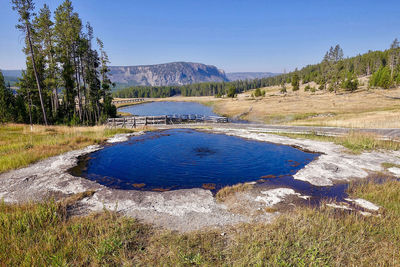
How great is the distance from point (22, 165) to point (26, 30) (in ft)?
72.8

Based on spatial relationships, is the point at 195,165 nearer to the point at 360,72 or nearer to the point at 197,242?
the point at 197,242

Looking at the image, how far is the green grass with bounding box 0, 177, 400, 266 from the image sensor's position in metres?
4.39

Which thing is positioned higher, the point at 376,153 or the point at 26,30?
the point at 26,30

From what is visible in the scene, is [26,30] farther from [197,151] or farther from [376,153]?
[376,153]

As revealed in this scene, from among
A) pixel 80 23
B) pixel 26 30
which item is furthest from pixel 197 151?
pixel 80 23

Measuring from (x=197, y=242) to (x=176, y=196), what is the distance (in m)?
3.19

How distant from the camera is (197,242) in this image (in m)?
5.22

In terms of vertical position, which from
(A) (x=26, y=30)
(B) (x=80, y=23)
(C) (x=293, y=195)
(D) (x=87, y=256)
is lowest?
(C) (x=293, y=195)

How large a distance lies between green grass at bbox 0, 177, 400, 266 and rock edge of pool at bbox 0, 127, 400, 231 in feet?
2.26

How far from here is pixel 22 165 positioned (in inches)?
455

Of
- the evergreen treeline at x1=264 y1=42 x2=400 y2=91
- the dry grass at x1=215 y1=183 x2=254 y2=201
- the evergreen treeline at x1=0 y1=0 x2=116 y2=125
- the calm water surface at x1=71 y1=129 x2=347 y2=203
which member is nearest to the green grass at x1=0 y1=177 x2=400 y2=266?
the dry grass at x1=215 y1=183 x2=254 y2=201

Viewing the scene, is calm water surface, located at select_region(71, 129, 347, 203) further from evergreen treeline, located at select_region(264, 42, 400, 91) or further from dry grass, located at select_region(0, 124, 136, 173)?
evergreen treeline, located at select_region(264, 42, 400, 91)

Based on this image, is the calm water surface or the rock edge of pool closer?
the rock edge of pool

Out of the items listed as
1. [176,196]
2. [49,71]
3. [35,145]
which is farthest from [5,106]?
[176,196]
